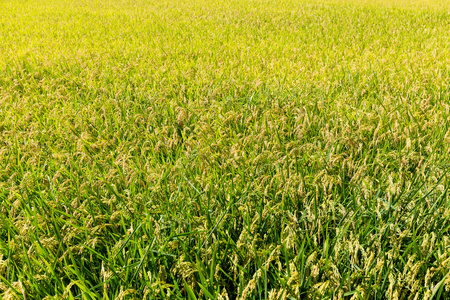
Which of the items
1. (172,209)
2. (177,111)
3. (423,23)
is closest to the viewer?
(172,209)

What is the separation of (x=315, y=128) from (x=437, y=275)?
59.2 inches

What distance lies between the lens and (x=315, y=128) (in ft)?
9.09

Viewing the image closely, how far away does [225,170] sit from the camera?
219 centimetres

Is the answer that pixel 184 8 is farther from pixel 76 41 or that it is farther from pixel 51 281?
pixel 51 281

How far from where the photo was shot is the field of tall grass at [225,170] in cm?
142

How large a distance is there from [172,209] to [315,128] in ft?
4.63

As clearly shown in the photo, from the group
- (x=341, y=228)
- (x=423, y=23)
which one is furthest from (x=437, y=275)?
(x=423, y=23)

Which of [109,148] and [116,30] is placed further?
[116,30]

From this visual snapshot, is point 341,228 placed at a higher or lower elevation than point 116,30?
lower

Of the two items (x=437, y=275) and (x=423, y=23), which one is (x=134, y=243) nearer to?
(x=437, y=275)

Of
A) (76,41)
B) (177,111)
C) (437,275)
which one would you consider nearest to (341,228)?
(437,275)

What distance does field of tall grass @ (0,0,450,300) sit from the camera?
1424 mm

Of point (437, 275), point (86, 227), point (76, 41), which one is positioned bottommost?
point (437, 275)

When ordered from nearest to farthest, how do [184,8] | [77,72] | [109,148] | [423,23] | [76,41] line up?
[109,148] < [77,72] < [76,41] < [423,23] < [184,8]
